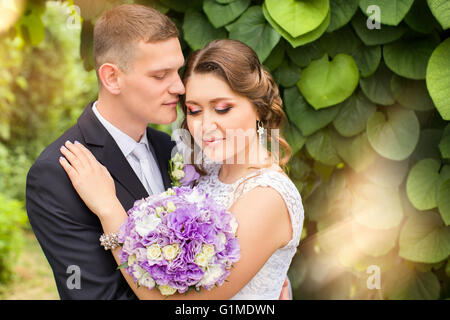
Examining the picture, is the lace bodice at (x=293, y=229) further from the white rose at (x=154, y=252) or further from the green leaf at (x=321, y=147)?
the white rose at (x=154, y=252)

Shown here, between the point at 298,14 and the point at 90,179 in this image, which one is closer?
the point at 90,179

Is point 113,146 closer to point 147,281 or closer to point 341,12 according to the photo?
point 147,281

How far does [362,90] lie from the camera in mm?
2201

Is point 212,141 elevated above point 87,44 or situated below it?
below

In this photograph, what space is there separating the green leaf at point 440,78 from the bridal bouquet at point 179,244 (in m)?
0.99

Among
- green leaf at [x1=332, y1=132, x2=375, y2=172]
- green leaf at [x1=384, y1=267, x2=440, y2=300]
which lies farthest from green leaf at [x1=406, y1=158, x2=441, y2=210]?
green leaf at [x1=384, y1=267, x2=440, y2=300]

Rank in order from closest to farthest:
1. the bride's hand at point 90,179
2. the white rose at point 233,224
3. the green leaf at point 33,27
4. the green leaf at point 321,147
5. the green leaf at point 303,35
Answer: the white rose at point 233,224
the bride's hand at point 90,179
the green leaf at point 303,35
the green leaf at point 321,147
the green leaf at point 33,27

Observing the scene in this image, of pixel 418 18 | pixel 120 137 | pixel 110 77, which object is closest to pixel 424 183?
pixel 418 18

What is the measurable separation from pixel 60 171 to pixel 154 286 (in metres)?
0.59

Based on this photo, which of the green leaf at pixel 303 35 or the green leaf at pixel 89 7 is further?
the green leaf at pixel 89 7

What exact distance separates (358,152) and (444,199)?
1.43 feet

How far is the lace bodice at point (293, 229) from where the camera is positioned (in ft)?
6.18

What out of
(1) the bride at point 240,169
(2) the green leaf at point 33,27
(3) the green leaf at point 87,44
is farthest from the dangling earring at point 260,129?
(2) the green leaf at point 33,27

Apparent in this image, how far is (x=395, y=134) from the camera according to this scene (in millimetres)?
2168
